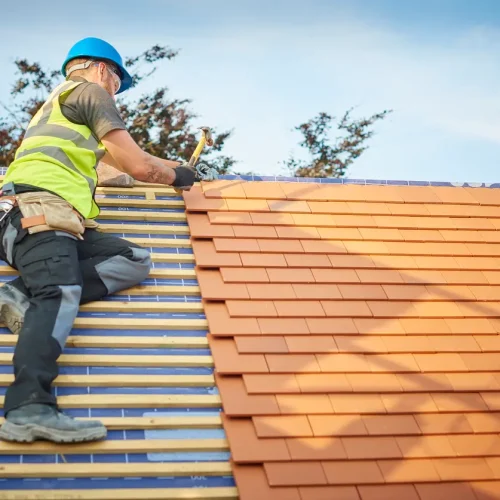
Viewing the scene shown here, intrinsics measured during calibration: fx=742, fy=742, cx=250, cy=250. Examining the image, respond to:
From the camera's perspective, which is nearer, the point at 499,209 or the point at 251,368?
the point at 251,368

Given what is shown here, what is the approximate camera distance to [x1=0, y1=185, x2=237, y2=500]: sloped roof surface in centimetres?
300

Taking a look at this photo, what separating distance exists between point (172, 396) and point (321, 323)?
0.96 meters

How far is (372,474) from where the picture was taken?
10.5 feet

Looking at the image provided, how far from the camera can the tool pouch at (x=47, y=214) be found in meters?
3.60

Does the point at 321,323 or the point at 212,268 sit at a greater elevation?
the point at 212,268

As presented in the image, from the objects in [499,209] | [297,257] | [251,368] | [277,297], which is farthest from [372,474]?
[499,209]

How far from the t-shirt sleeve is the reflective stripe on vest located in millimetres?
40

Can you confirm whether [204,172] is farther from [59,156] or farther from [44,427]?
[44,427]

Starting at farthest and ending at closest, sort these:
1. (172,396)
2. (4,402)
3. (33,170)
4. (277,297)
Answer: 1. (277,297)
2. (33,170)
3. (172,396)
4. (4,402)

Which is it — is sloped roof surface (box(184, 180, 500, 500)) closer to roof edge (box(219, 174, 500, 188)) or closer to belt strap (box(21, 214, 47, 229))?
roof edge (box(219, 174, 500, 188))

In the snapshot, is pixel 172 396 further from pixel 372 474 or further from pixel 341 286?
pixel 341 286

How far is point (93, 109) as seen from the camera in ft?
12.4

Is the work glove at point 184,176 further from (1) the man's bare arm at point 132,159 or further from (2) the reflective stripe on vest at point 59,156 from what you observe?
(2) the reflective stripe on vest at point 59,156

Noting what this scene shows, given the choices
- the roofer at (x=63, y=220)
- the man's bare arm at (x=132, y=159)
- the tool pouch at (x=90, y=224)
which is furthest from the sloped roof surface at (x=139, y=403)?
the man's bare arm at (x=132, y=159)
